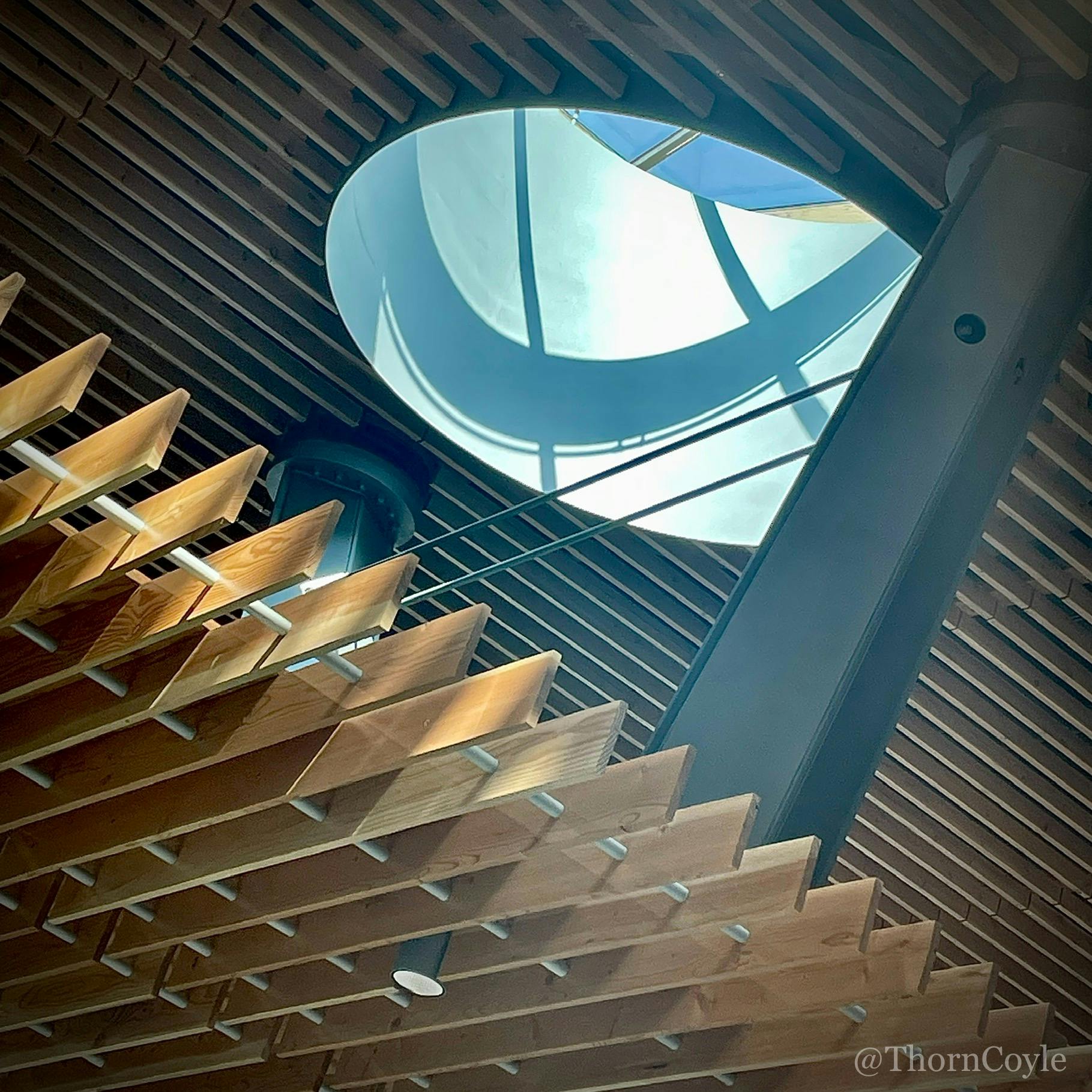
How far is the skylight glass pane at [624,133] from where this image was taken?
6.21 metres

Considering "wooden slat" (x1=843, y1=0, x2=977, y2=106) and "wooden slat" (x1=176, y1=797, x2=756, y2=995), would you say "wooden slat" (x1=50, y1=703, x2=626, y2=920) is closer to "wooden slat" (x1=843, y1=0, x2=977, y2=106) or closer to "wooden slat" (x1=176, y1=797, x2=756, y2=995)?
"wooden slat" (x1=176, y1=797, x2=756, y2=995)

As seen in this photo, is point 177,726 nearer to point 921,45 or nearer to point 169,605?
point 169,605

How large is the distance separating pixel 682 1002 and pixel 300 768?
3.33 ft

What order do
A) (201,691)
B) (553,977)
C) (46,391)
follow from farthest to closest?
(553,977) → (201,691) → (46,391)

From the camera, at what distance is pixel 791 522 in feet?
11.1

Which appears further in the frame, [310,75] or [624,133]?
[624,133]

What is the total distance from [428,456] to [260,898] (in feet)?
9.16

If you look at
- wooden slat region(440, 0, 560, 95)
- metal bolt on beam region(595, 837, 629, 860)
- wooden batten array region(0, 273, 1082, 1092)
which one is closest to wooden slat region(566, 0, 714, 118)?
wooden slat region(440, 0, 560, 95)

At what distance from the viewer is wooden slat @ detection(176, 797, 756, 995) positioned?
103 inches

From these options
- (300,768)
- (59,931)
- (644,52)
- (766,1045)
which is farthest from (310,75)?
(766,1045)

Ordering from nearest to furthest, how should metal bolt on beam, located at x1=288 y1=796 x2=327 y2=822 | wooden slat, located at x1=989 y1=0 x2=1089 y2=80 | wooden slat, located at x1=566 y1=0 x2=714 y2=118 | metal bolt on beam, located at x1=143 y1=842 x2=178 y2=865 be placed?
metal bolt on beam, located at x1=288 y1=796 x2=327 y2=822 < metal bolt on beam, located at x1=143 y1=842 x2=178 y2=865 < wooden slat, located at x1=989 y1=0 x2=1089 y2=80 < wooden slat, located at x1=566 y1=0 x2=714 y2=118

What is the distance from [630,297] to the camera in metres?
6.88

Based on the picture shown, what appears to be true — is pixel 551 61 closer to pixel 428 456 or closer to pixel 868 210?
pixel 868 210

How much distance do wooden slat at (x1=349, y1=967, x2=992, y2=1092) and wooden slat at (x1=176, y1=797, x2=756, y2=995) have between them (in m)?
0.47
